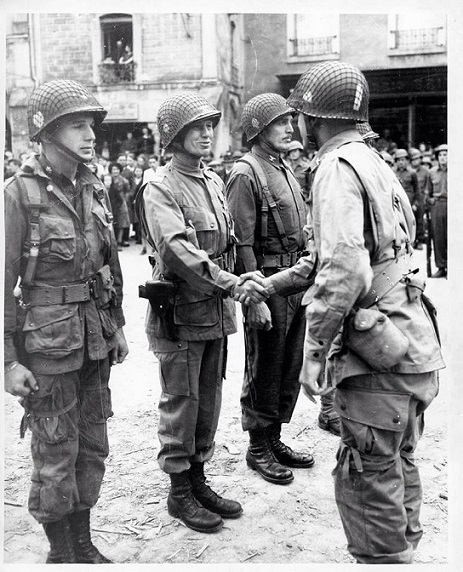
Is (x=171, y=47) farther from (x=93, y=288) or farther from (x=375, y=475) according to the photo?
(x=375, y=475)

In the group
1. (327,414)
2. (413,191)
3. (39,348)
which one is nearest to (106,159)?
(413,191)

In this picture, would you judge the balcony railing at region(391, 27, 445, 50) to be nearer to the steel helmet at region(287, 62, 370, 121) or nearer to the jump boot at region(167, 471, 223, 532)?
the steel helmet at region(287, 62, 370, 121)

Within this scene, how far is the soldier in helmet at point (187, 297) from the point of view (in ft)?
10.6

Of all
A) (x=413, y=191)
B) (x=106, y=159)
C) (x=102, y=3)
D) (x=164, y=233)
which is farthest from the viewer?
(x=106, y=159)

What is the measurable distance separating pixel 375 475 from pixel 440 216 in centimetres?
817

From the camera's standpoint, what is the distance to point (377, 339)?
8.10 ft

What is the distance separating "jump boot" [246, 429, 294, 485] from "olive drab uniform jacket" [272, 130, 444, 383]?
4.97 ft

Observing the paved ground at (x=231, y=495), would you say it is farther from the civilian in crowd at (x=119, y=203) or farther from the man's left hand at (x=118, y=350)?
the civilian in crowd at (x=119, y=203)

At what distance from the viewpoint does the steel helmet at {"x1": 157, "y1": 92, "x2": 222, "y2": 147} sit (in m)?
3.30

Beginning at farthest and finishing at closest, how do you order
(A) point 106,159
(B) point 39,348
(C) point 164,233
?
(A) point 106,159 → (C) point 164,233 → (B) point 39,348

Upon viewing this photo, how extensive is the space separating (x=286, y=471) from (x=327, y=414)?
84cm

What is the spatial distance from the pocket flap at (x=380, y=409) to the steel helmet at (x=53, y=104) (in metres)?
1.85

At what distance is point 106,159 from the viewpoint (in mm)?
16141

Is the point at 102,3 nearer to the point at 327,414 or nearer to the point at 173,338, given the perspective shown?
the point at 173,338
